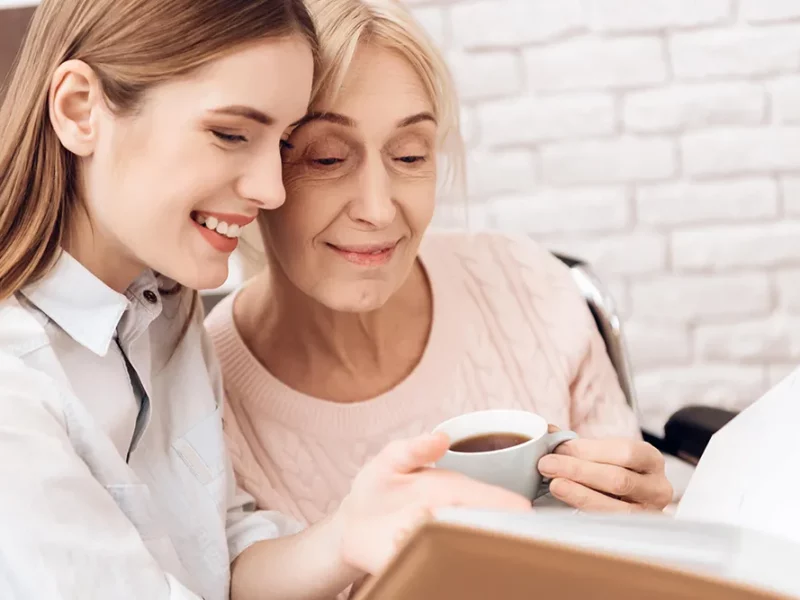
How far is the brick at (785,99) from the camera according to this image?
5.65ft

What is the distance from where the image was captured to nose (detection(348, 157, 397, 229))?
914 mm

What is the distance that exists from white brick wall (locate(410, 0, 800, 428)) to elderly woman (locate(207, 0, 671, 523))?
2.02 ft

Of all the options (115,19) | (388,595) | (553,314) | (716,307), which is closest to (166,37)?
(115,19)

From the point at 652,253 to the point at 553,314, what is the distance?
765 millimetres

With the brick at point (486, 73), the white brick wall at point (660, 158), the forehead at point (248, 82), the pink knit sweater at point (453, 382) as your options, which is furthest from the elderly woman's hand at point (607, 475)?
the brick at point (486, 73)

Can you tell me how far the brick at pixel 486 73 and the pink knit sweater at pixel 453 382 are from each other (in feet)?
2.04

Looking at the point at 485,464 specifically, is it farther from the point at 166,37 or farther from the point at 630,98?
the point at 630,98

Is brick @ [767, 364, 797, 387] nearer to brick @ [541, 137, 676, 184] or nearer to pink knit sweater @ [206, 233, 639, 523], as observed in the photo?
brick @ [541, 137, 676, 184]

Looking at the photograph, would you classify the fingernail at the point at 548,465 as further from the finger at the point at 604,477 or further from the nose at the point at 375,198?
the nose at the point at 375,198

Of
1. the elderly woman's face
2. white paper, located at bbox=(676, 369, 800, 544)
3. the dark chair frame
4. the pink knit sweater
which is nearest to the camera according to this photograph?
white paper, located at bbox=(676, 369, 800, 544)

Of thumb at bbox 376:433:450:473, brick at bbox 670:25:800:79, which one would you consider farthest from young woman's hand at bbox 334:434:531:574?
brick at bbox 670:25:800:79

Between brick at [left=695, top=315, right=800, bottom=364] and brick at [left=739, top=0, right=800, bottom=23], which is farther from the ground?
brick at [left=739, top=0, right=800, bottom=23]

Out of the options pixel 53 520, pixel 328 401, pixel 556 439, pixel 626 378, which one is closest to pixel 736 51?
pixel 626 378

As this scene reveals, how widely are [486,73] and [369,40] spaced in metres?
0.86
